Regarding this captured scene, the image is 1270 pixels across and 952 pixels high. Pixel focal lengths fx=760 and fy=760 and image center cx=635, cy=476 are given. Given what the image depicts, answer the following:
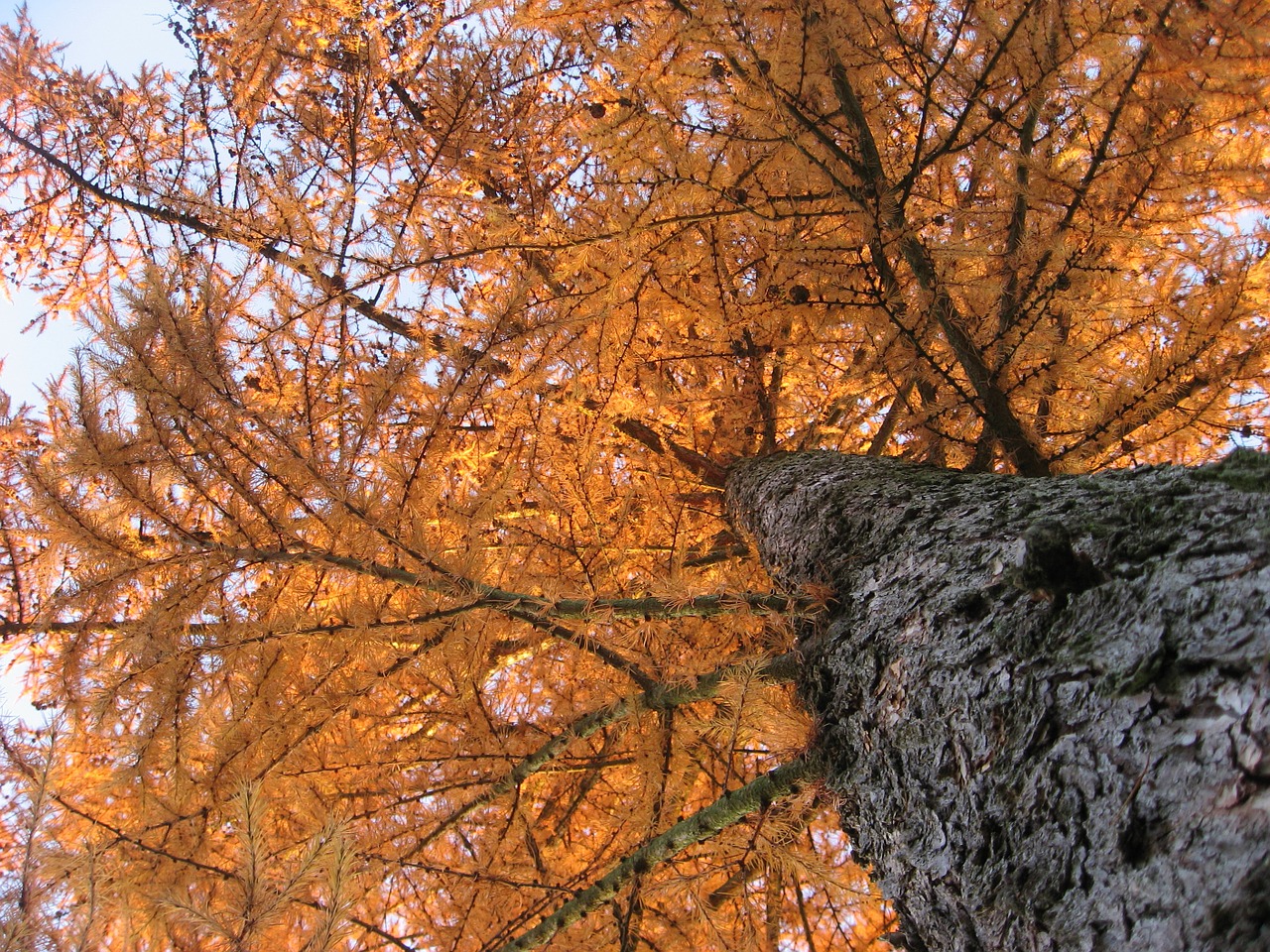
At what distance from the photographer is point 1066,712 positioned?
86 centimetres

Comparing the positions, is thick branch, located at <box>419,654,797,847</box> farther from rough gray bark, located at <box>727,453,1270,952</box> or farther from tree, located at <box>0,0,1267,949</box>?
rough gray bark, located at <box>727,453,1270,952</box>

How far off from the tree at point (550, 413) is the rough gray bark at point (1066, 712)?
27 centimetres

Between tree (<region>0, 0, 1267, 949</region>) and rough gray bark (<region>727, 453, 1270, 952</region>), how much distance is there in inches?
10.8

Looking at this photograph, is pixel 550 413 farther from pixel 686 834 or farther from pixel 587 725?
pixel 686 834

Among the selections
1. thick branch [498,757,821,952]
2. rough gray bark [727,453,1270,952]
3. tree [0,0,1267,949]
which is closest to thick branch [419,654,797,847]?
tree [0,0,1267,949]

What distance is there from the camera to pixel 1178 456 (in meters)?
2.42

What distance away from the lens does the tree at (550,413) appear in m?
1.73

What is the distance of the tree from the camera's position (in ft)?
5.67

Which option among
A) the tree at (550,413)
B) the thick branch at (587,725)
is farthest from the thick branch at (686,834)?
the thick branch at (587,725)

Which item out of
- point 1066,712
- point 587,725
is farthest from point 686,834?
point 1066,712

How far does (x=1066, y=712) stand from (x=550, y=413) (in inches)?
72.7

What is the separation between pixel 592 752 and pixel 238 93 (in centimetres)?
276

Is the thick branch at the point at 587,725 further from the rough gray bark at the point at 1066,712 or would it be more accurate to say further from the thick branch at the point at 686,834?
the rough gray bark at the point at 1066,712

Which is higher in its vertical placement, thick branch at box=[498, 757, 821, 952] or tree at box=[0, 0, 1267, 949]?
tree at box=[0, 0, 1267, 949]
